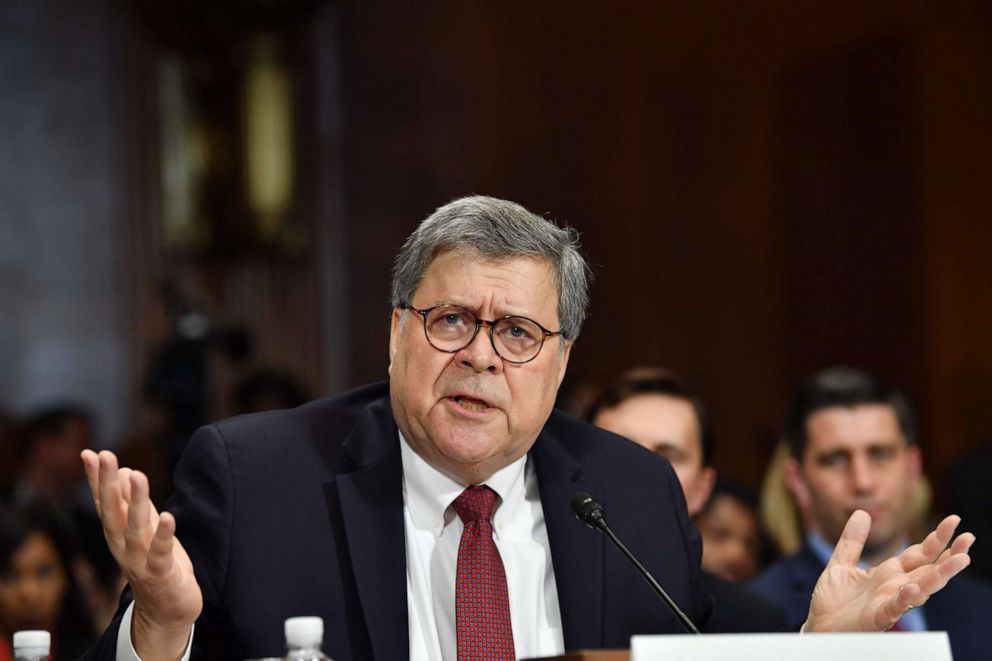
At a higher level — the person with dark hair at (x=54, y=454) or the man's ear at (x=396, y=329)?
the man's ear at (x=396, y=329)

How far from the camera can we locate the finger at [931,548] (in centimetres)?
241

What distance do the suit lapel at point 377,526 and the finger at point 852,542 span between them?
70 centimetres

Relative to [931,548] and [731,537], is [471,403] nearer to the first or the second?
[931,548]

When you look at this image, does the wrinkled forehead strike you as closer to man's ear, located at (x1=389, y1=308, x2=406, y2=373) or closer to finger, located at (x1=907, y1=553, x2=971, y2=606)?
man's ear, located at (x1=389, y1=308, x2=406, y2=373)

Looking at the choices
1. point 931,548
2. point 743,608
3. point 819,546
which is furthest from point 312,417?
point 819,546

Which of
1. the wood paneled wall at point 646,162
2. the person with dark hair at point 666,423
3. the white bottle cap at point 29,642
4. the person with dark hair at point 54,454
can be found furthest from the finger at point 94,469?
the wood paneled wall at point 646,162

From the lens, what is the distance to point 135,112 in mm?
7359

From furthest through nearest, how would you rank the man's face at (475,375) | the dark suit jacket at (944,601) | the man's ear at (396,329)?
the dark suit jacket at (944,601) < the man's ear at (396,329) < the man's face at (475,375)

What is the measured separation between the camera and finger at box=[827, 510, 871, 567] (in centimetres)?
252

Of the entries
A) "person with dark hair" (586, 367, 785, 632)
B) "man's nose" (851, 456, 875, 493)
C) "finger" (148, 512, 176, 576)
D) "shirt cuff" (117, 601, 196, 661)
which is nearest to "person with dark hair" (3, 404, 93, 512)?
"person with dark hair" (586, 367, 785, 632)

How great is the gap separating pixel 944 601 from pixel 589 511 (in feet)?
6.45

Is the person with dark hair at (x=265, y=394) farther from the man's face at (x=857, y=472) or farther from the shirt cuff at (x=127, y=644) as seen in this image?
the shirt cuff at (x=127, y=644)

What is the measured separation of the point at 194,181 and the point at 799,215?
275cm

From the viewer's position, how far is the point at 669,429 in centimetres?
389
